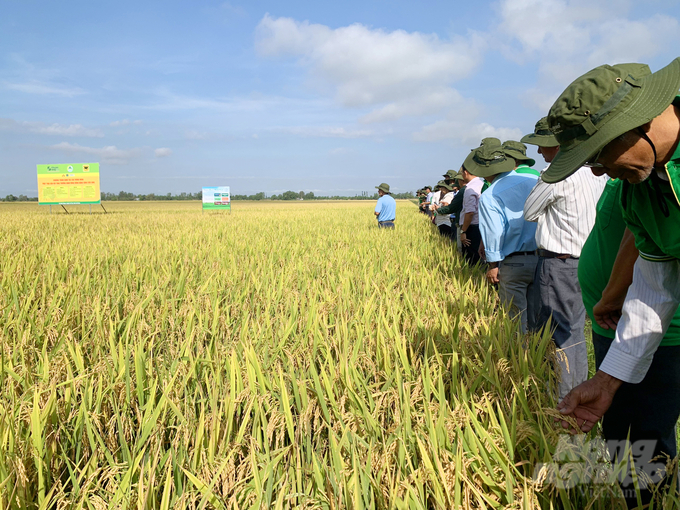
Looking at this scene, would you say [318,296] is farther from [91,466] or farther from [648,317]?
[648,317]

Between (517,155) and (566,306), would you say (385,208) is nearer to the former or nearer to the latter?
(517,155)

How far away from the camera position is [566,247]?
2490 millimetres

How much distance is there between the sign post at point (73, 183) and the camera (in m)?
19.8

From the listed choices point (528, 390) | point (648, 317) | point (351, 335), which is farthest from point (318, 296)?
point (648, 317)

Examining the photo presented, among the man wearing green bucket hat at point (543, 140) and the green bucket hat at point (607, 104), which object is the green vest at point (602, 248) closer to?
the green bucket hat at point (607, 104)

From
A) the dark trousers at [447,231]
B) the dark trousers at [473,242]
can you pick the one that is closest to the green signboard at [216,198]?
the dark trousers at [447,231]

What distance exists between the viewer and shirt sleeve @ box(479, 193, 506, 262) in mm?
3113

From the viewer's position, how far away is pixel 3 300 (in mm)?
3080

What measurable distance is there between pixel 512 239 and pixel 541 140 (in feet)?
2.79

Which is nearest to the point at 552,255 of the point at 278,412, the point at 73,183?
the point at 278,412

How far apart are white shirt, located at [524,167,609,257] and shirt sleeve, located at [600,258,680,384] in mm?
1342

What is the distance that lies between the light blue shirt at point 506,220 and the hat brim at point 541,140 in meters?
0.69

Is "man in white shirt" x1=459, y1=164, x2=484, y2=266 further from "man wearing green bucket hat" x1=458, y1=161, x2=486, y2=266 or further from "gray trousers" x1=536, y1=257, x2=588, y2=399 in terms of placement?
"gray trousers" x1=536, y1=257, x2=588, y2=399

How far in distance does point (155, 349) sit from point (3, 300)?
1.45 m
